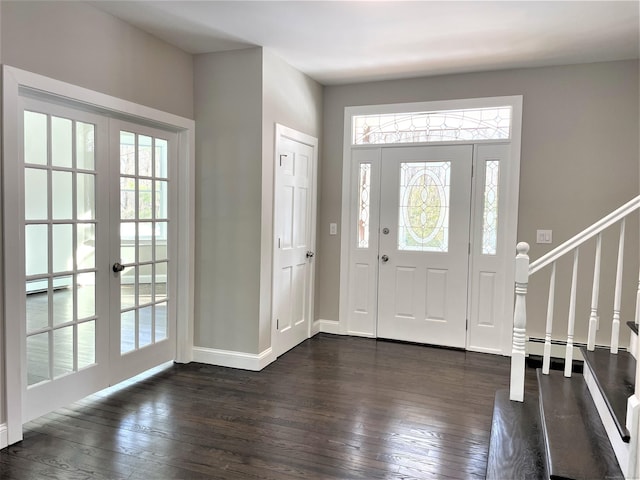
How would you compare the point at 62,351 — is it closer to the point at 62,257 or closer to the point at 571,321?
the point at 62,257

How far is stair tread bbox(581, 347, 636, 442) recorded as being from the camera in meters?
2.04

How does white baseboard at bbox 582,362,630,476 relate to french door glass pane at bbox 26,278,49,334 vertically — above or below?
below

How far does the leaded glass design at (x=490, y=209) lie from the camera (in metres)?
4.31

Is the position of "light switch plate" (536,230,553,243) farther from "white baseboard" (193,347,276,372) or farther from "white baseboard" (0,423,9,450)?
"white baseboard" (0,423,9,450)

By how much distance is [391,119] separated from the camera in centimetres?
470

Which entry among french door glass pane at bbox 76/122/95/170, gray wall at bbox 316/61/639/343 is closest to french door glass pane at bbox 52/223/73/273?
french door glass pane at bbox 76/122/95/170

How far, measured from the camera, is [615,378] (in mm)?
2410

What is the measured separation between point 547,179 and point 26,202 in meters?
4.03

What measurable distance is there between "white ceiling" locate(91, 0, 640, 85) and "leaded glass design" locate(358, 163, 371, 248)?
1.05 meters

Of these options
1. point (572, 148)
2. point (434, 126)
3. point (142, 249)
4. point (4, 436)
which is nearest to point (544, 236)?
point (572, 148)

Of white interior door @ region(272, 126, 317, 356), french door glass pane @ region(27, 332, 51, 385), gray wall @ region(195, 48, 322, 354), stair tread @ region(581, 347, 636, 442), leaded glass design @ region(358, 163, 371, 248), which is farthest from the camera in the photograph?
leaded glass design @ region(358, 163, 371, 248)

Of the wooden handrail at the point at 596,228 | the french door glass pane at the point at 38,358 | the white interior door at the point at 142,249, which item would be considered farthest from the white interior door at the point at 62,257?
the wooden handrail at the point at 596,228

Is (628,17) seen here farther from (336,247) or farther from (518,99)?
(336,247)

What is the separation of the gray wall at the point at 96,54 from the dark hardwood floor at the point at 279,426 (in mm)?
2106
